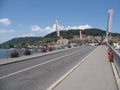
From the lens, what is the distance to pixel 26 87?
9461 millimetres

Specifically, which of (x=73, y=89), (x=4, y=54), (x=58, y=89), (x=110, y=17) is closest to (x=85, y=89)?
(x=73, y=89)

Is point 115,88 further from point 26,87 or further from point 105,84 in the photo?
point 26,87

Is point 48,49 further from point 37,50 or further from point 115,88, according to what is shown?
point 115,88

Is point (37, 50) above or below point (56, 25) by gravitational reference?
below

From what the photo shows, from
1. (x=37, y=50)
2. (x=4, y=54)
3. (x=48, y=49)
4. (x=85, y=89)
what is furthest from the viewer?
(x=48, y=49)

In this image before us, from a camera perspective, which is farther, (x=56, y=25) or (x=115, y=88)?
(x=56, y=25)

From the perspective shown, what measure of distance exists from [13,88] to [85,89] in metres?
2.89

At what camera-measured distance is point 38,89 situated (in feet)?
29.3

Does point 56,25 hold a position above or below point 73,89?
above

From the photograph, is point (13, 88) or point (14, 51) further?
point (14, 51)

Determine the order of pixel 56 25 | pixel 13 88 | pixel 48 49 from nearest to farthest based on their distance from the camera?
pixel 13 88 < pixel 48 49 < pixel 56 25

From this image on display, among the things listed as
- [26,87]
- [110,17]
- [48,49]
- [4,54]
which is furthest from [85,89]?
[110,17]

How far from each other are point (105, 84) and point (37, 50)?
35105 millimetres

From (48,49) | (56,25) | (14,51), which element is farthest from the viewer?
(56,25)
